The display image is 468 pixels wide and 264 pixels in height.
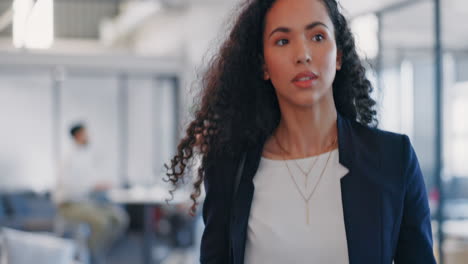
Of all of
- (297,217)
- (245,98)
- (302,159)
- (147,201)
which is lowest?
(147,201)

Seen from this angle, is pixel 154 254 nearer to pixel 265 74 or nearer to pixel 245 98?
pixel 245 98

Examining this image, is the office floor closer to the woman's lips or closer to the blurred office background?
the blurred office background

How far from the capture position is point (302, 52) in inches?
49.2

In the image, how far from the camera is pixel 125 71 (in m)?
10.3

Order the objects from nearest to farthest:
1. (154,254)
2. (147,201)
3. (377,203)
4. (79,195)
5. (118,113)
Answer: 1. (377,203)
2. (147,201)
3. (79,195)
4. (154,254)
5. (118,113)

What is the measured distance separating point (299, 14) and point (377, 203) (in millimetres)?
433

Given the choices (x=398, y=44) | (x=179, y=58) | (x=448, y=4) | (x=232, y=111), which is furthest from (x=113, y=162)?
(x=232, y=111)

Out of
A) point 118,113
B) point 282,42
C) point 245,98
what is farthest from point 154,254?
point 282,42

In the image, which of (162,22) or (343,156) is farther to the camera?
(162,22)

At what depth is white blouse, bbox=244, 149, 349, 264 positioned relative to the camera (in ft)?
4.08

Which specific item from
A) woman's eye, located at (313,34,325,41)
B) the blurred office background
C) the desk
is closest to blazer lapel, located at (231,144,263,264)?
woman's eye, located at (313,34,325,41)

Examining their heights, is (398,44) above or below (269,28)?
above

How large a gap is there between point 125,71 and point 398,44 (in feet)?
19.6

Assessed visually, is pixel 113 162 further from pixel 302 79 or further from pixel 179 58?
pixel 302 79
